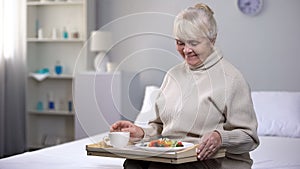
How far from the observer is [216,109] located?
1.81 meters

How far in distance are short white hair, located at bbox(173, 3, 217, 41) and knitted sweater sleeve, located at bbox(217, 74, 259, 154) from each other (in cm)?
20

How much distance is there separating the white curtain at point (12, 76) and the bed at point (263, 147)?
52.8 inches

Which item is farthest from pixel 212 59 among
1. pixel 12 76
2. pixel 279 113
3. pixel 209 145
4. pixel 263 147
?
pixel 12 76

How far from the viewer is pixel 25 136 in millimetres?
5039

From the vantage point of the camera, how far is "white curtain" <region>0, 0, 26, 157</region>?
4734 mm

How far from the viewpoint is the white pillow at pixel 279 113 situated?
3.55 m

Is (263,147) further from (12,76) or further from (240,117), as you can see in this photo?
(12,76)

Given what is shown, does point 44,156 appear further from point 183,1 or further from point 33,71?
point 33,71

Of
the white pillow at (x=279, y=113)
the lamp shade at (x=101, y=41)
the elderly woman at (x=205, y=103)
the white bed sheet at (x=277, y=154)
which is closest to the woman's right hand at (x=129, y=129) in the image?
the elderly woman at (x=205, y=103)

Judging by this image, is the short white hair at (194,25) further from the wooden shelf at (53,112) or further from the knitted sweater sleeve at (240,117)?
the wooden shelf at (53,112)

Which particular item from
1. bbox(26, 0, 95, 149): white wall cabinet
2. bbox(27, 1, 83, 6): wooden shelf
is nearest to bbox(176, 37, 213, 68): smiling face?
bbox(27, 1, 83, 6): wooden shelf

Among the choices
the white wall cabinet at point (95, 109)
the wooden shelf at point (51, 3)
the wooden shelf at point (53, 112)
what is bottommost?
the wooden shelf at point (53, 112)

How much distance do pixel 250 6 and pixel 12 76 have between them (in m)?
2.24

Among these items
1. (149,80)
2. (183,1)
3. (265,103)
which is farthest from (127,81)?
(265,103)
